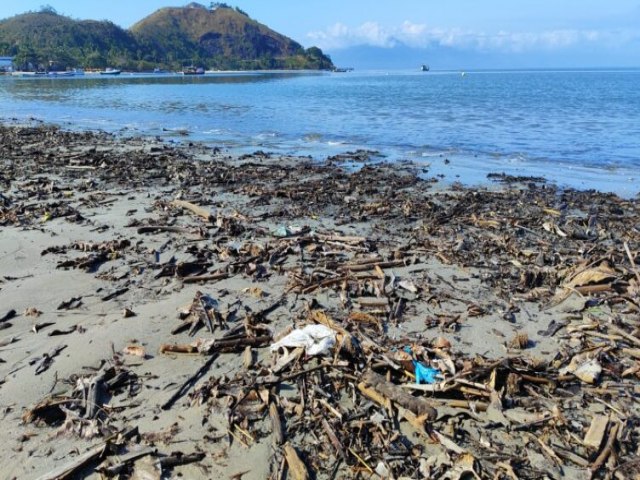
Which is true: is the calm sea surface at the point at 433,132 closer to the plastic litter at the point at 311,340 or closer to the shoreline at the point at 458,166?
the shoreline at the point at 458,166

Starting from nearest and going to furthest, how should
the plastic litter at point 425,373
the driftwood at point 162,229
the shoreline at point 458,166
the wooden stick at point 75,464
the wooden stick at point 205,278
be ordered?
the wooden stick at point 75,464
the plastic litter at point 425,373
the wooden stick at point 205,278
the driftwood at point 162,229
the shoreline at point 458,166

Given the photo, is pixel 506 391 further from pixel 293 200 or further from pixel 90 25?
pixel 90 25

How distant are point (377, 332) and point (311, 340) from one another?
0.86 m

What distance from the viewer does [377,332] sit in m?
5.24

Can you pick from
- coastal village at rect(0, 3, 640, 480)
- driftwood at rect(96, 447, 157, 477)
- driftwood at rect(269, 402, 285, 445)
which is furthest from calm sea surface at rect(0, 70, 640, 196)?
driftwood at rect(96, 447, 157, 477)

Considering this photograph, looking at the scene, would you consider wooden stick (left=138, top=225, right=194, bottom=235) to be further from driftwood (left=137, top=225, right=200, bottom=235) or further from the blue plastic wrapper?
the blue plastic wrapper

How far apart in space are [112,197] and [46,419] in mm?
7651

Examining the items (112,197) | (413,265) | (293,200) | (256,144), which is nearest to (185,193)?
(112,197)

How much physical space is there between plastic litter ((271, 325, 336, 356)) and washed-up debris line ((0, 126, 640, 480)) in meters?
0.02

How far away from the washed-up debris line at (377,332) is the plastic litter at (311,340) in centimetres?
2

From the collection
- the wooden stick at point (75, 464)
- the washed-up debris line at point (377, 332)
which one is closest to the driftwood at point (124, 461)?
the washed-up debris line at point (377, 332)

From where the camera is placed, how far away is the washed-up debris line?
3641 millimetres

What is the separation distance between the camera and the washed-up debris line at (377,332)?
11.9ft

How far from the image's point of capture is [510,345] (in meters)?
5.08
